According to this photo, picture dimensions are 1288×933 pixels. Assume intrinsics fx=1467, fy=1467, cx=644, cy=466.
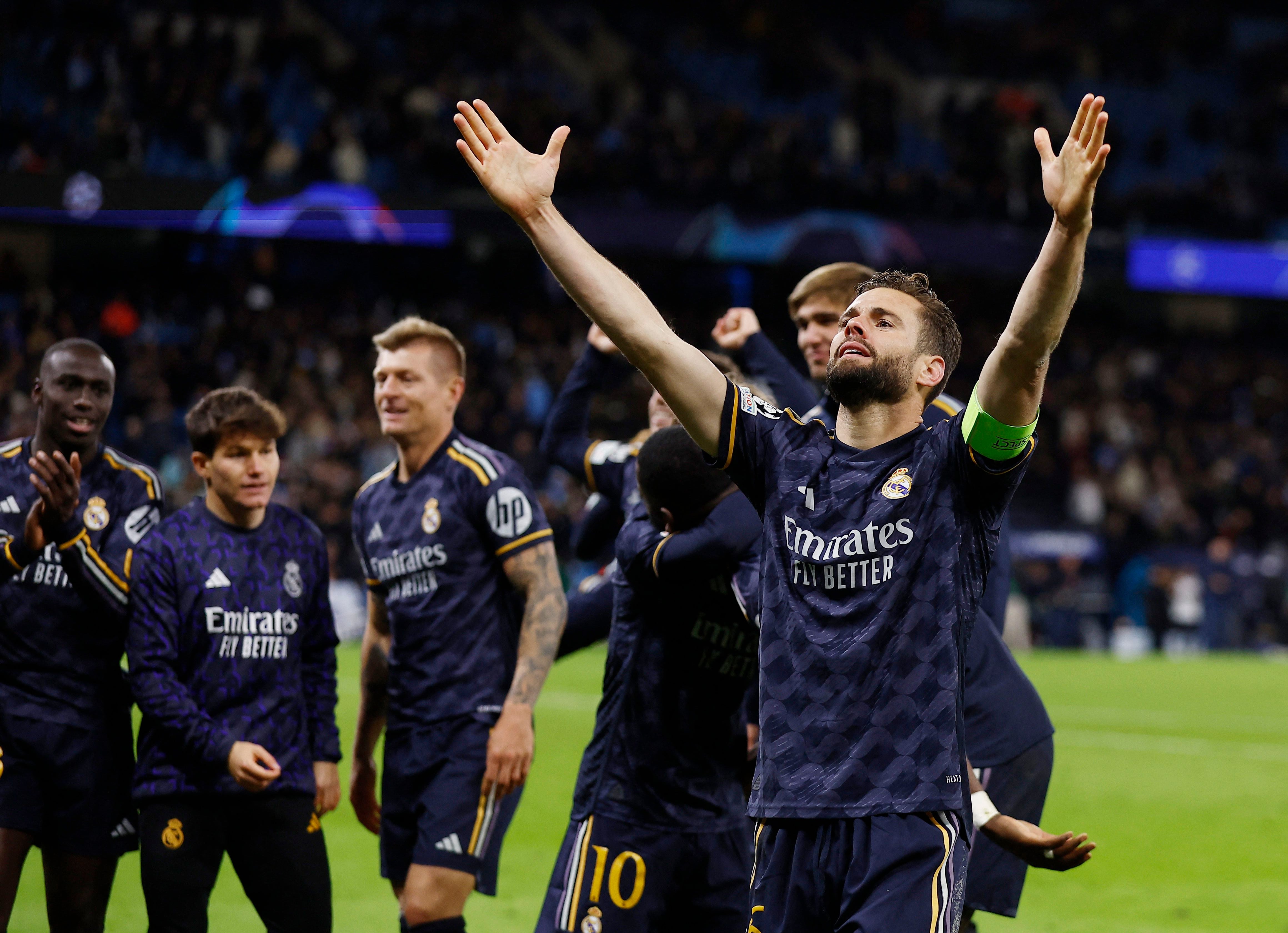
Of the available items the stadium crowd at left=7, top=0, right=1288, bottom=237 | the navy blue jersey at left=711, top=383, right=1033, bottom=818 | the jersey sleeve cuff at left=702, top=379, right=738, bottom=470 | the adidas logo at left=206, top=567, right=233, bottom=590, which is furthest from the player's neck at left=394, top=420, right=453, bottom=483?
the stadium crowd at left=7, top=0, right=1288, bottom=237

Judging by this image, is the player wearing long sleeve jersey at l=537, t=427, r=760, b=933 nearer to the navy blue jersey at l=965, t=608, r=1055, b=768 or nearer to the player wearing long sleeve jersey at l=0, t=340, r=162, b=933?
the navy blue jersey at l=965, t=608, r=1055, b=768

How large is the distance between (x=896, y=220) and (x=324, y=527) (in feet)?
46.9

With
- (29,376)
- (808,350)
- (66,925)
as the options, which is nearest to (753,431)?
(808,350)

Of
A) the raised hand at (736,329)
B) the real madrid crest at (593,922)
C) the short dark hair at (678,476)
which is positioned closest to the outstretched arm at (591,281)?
the short dark hair at (678,476)

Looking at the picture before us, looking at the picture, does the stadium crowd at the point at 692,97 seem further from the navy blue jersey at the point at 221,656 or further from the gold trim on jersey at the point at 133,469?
the navy blue jersey at the point at 221,656

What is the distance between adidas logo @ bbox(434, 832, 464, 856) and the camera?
488cm

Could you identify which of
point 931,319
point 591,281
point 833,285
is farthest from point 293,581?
point 931,319

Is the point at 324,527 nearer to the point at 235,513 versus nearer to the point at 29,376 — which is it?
the point at 29,376

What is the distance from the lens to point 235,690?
4656 mm

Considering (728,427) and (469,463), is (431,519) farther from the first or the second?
(728,427)

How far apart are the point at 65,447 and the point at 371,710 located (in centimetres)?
142

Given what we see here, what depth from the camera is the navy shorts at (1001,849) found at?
15.9 feet

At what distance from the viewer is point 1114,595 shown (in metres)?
25.3

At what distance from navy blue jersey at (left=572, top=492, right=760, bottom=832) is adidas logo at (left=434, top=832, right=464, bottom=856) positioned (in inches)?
25.7
